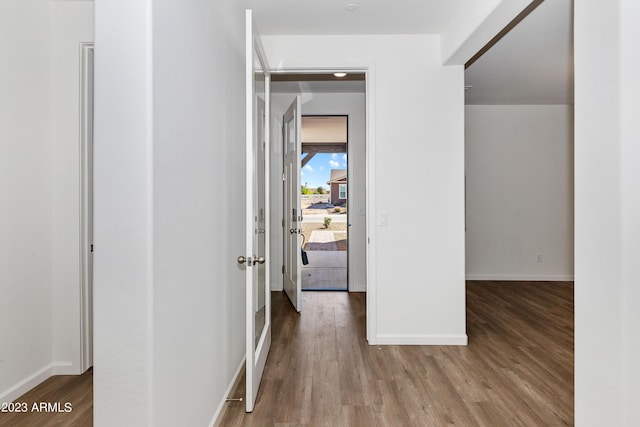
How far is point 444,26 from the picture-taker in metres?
2.94

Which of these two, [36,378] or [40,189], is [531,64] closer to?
[40,189]

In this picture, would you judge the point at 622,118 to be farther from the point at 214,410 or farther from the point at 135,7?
the point at 214,410

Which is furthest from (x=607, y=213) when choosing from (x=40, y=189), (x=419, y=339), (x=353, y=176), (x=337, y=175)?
(x=337, y=175)

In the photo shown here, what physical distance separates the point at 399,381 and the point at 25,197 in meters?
2.63

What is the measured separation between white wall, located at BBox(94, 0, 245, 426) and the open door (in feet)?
0.80

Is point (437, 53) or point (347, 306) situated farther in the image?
point (347, 306)

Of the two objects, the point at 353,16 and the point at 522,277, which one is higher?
the point at 353,16

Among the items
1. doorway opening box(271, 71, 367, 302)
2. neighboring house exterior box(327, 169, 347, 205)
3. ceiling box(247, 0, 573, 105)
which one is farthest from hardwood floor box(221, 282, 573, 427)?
neighboring house exterior box(327, 169, 347, 205)

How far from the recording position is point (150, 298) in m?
1.18

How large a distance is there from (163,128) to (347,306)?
340 cm

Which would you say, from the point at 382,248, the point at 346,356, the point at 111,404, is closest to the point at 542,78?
the point at 382,248

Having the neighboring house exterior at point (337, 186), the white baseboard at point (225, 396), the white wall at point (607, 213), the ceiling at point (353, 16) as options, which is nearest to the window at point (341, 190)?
the neighboring house exterior at point (337, 186)

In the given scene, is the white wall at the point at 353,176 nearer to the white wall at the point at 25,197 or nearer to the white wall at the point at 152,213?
the white wall at the point at 25,197

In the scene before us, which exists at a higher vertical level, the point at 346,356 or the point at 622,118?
the point at 622,118
